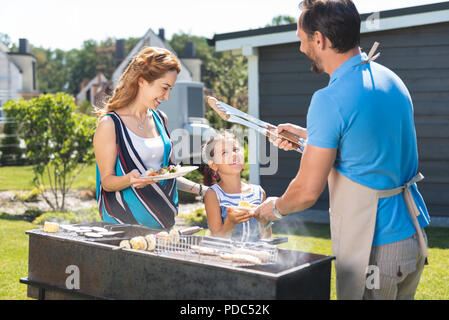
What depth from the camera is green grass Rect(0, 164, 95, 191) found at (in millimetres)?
12089

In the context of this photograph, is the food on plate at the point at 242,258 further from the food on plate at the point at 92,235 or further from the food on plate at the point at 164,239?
the food on plate at the point at 92,235

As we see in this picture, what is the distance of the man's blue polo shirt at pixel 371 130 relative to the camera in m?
2.13

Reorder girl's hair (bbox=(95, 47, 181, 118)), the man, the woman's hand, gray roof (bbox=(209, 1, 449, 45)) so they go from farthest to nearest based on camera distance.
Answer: gray roof (bbox=(209, 1, 449, 45))
girl's hair (bbox=(95, 47, 181, 118))
the woman's hand
the man

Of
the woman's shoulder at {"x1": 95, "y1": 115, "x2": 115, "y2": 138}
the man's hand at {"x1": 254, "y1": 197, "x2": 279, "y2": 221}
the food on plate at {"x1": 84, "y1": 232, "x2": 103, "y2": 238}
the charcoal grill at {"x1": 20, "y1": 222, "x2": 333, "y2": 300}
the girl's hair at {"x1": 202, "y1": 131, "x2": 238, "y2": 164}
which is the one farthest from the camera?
the girl's hair at {"x1": 202, "y1": 131, "x2": 238, "y2": 164}

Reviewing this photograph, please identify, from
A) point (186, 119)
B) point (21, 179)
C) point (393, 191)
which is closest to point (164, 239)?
point (393, 191)

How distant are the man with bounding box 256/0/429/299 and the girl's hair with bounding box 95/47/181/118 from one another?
1.22m

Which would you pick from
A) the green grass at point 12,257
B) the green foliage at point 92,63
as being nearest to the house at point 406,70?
the green grass at point 12,257

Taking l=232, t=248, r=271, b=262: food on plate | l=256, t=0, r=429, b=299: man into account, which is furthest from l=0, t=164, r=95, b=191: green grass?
l=256, t=0, r=429, b=299: man

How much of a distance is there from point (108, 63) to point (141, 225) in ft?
219

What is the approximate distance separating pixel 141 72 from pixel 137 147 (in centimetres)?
49

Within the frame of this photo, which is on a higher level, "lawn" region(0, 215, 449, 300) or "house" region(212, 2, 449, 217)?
"house" region(212, 2, 449, 217)

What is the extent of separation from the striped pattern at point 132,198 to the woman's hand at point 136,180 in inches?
5.9

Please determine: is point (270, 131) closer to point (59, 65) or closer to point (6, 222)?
point (6, 222)

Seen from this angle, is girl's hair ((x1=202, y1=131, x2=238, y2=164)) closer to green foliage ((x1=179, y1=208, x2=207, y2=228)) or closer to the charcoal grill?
the charcoal grill
